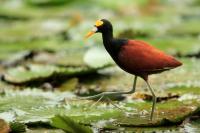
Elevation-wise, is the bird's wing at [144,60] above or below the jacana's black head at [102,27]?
below

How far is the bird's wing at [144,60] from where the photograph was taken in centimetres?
216

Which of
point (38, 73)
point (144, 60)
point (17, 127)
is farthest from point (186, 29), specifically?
point (17, 127)

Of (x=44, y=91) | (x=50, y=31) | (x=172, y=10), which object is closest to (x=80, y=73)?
(x=44, y=91)

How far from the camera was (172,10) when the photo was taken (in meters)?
6.00

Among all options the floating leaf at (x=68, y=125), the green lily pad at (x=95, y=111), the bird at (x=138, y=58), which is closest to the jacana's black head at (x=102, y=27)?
the bird at (x=138, y=58)

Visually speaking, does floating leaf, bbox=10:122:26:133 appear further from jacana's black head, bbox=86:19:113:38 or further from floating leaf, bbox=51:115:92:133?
jacana's black head, bbox=86:19:113:38

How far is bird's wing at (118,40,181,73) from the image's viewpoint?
85.0 inches

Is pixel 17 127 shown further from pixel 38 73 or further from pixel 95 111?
pixel 38 73

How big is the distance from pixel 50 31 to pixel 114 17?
95cm

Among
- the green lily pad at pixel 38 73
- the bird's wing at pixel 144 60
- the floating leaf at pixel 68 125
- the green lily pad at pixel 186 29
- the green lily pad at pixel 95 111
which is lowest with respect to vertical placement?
the floating leaf at pixel 68 125

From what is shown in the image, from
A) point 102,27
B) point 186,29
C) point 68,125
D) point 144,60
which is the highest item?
point 186,29

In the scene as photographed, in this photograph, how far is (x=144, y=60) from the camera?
2168 mm

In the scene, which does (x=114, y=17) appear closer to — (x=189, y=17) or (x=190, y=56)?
(x=189, y=17)

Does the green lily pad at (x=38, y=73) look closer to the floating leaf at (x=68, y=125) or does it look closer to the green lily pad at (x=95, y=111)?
the green lily pad at (x=95, y=111)
